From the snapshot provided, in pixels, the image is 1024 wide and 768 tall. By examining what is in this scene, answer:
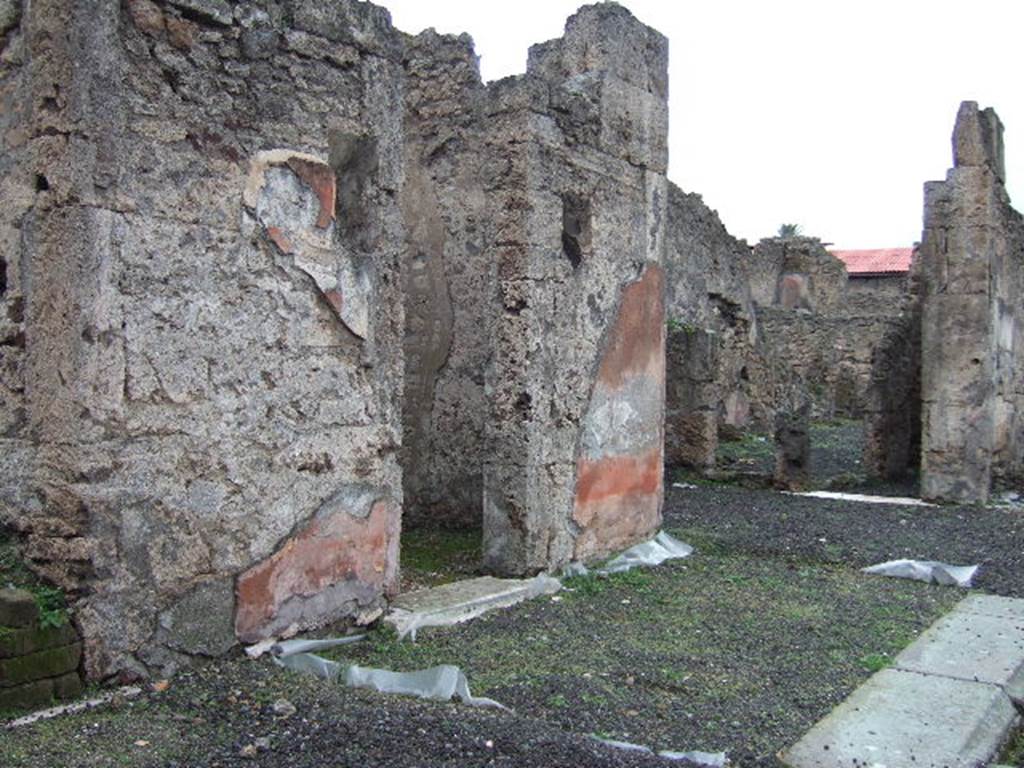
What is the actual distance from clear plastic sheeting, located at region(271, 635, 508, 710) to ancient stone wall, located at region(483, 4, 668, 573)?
6.13 ft

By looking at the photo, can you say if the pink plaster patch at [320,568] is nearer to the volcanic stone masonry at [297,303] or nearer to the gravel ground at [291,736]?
the volcanic stone masonry at [297,303]

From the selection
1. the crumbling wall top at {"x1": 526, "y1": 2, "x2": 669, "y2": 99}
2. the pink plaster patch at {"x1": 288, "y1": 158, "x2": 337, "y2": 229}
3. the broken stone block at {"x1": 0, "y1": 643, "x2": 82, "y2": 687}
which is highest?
the crumbling wall top at {"x1": 526, "y1": 2, "x2": 669, "y2": 99}

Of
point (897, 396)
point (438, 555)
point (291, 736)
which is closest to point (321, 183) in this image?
point (291, 736)

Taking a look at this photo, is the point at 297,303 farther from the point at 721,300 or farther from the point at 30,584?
the point at 721,300

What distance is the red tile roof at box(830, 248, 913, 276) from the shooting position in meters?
36.1

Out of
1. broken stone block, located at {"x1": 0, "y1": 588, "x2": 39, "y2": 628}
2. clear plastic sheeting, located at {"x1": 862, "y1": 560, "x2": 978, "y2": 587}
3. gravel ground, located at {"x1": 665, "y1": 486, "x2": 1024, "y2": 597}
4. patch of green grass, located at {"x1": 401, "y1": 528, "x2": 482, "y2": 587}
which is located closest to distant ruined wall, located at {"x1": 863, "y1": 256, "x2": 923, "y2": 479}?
gravel ground, located at {"x1": 665, "y1": 486, "x2": 1024, "y2": 597}

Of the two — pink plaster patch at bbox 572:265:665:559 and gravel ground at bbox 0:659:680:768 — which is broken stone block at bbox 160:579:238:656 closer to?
gravel ground at bbox 0:659:680:768

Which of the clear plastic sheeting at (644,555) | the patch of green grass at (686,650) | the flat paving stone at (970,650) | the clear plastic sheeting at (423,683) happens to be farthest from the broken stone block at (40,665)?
the flat paving stone at (970,650)

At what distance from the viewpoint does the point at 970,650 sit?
4809 mm

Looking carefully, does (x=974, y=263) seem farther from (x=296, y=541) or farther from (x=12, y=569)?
(x=12, y=569)

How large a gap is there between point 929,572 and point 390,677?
393 cm

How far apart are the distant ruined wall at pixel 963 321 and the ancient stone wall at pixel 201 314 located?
6797 mm

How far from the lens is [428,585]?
19.0 feet

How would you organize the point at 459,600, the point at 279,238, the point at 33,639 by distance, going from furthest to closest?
the point at 459,600 → the point at 279,238 → the point at 33,639
